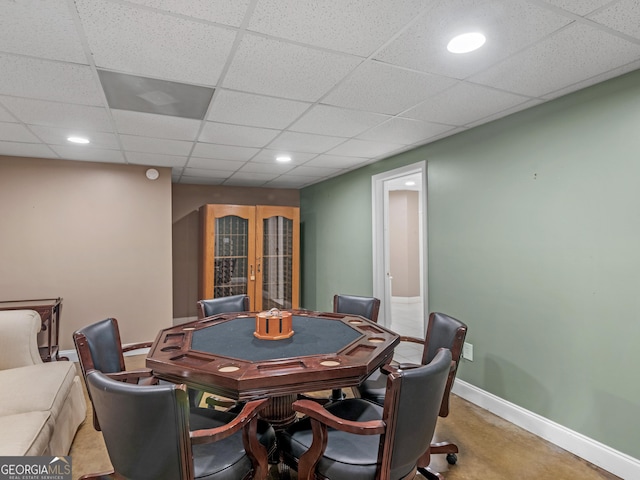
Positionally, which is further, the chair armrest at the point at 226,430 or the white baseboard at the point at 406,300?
the white baseboard at the point at 406,300

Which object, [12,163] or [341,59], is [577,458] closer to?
[341,59]

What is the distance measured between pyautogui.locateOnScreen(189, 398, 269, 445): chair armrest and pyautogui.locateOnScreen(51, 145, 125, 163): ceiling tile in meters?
3.28

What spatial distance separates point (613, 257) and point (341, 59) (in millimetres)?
1989

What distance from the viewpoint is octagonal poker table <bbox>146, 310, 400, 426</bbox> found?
1593 millimetres

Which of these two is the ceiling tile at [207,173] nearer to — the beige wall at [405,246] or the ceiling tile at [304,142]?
the ceiling tile at [304,142]

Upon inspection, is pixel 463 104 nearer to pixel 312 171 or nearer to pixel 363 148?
A: pixel 363 148

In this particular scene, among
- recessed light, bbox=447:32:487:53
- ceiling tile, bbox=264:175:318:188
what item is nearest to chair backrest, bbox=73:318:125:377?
recessed light, bbox=447:32:487:53

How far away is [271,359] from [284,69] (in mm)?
1565

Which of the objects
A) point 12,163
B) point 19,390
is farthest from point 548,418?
point 12,163

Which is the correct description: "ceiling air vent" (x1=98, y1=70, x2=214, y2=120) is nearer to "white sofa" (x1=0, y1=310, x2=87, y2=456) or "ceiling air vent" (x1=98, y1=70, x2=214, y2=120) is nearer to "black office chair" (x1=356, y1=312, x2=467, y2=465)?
"white sofa" (x1=0, y1=310, x2=87, y2=456)

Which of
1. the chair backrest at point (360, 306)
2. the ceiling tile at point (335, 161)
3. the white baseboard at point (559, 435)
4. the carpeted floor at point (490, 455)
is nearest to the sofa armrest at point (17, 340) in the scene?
the carpeted floor at point (490, 455)

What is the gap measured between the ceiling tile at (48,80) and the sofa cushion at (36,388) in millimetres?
1859

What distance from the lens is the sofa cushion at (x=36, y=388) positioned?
6.77ft

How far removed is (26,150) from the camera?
3.62 meters
